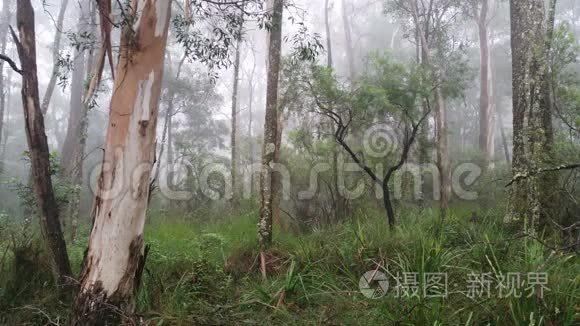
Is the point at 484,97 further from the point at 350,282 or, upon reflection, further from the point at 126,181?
the point at 126,181

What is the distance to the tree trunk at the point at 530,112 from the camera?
19.2ft

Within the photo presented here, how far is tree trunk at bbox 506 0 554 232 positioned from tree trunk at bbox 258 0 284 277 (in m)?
3.47

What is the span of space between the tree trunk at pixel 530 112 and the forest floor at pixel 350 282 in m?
0.57

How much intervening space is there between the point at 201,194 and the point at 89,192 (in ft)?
28.2

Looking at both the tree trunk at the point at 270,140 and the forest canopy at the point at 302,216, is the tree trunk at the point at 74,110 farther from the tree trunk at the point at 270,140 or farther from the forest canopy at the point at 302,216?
the tree trunk at the point at 270,140

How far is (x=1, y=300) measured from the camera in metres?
4.58

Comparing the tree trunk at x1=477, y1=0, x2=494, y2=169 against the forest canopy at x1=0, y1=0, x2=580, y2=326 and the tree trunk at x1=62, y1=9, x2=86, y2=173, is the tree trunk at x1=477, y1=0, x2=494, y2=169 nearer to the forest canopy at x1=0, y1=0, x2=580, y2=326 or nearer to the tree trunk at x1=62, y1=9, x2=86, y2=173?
the forest canopy at x1=0, y1=0, x2=580, y2=326

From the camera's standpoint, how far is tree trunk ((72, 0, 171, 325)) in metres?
3.88

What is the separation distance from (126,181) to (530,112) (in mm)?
5349

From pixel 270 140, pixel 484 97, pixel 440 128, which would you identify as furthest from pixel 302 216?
pixel 484 97

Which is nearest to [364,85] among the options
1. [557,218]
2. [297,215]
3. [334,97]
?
[334,97]

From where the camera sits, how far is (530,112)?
6102mm

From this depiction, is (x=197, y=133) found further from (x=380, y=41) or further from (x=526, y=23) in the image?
(x=526, y=23)

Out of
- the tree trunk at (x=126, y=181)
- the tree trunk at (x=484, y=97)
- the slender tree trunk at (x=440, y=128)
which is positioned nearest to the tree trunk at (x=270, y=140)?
the tree trunk at (x=126, y=181)
